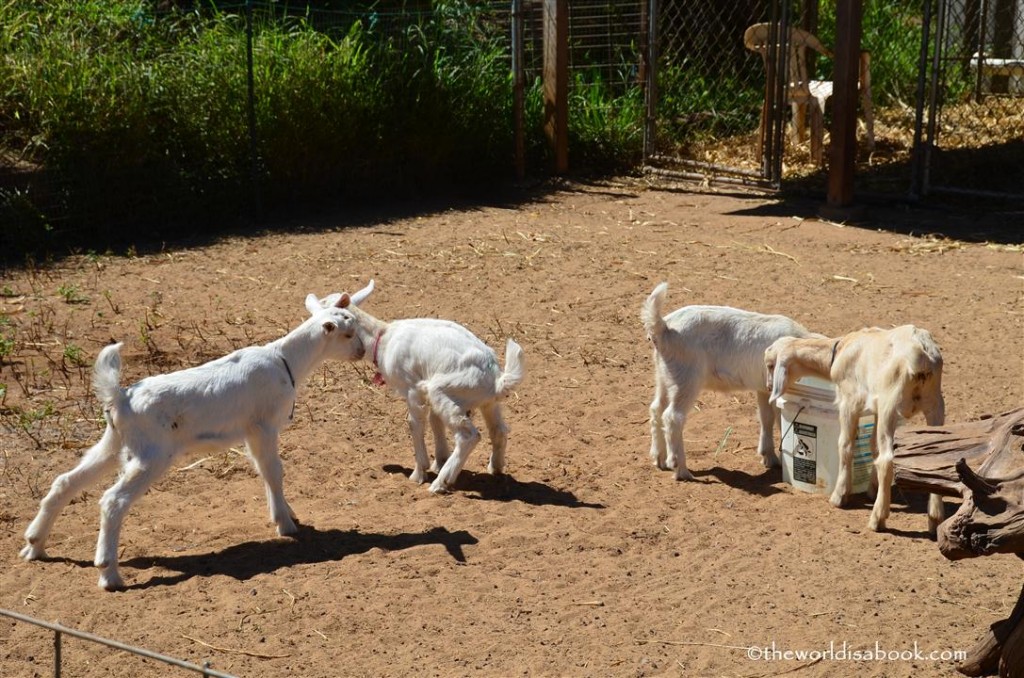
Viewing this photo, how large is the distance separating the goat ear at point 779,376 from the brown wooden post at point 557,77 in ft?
28.6

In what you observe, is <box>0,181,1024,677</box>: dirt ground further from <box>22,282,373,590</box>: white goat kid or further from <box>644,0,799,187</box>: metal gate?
<box>644,0,799,187</box>: metal gate

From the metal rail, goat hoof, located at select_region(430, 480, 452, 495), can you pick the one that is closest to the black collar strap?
goat hoof, located at select_region(430, 480, 452, 495)

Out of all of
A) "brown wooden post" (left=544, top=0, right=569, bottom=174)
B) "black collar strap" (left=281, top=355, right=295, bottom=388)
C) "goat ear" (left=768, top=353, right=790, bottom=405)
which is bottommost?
"goat ear" (left=768, top=353, right=790, bottom=405)

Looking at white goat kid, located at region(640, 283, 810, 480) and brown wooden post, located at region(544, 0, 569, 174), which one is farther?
brown wooden post, located at region(544, 0, 569, 174)

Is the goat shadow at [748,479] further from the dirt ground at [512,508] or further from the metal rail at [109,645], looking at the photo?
the metal rail at [109,645]

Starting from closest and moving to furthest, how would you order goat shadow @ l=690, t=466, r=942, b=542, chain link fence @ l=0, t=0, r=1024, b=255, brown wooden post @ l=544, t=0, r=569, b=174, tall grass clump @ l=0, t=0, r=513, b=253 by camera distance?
goat shadow @ l=690, t=466, r=942, b=542
tall grass clump @ l=0, t=0, r=513, b=253
chain link fence @ l=0, t=0, r=1024, b=255
brown wooden post @ l=544, t=0, r=569, b=174

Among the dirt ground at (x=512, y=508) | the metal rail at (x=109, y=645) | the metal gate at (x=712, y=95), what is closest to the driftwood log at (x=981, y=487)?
the dirt ground at (x=512, y=508)

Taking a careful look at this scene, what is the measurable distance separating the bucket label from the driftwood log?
1520mm

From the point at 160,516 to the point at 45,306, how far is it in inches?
159

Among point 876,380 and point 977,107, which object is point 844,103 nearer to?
point 977,107

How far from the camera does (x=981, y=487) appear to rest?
3.85 m

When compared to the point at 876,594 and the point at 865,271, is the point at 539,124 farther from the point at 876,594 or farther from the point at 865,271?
the point at 876,594

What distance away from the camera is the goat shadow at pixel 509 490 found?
610 centimetres

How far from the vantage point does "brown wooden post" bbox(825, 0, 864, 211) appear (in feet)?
38.2
